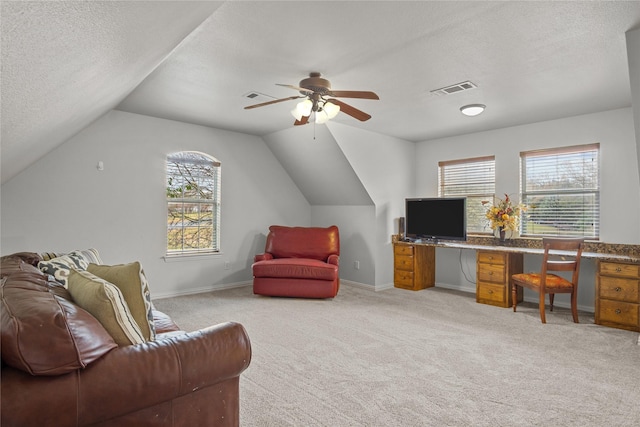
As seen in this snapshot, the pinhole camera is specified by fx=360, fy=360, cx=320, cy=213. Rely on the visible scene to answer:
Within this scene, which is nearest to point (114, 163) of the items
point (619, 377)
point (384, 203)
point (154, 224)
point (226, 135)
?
point (154, 224)

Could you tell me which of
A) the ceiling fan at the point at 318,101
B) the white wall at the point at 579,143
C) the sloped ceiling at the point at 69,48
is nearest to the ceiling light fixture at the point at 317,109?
the ceiling fan at the point at 318,101

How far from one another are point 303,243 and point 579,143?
3.92 meters

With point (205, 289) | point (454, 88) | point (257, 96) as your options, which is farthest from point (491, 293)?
point (205, 289)

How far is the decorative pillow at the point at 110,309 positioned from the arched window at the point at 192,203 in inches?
143

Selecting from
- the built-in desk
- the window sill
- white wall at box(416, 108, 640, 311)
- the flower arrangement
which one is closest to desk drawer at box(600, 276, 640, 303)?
the built-in desk

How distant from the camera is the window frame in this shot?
16.8 ft

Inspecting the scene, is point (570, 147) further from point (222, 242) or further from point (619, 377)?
point (222, 242)

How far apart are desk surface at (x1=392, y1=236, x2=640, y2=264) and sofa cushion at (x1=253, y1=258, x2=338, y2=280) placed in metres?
1.50

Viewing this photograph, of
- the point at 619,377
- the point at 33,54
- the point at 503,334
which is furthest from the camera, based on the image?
the point at 503,334

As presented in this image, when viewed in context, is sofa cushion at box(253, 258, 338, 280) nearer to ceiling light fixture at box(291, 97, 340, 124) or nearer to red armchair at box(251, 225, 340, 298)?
red armchair at box(251, 225, 340, 298)

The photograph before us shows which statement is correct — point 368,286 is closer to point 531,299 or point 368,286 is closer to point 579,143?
point 531,299

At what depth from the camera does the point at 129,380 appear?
51.2 inches

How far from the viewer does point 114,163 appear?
4.61m

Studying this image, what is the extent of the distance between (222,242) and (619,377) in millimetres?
4822
